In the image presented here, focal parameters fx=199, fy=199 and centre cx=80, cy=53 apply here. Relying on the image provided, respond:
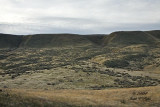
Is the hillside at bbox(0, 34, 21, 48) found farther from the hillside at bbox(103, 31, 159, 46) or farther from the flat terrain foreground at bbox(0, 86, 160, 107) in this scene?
the flat terrain foreground at bbox(0, 86, 160, 107)

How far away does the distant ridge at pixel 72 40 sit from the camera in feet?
473

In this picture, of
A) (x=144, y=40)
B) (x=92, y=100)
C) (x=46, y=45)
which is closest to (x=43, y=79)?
(x=92, y=100)

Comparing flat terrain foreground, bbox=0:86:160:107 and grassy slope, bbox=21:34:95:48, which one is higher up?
grassy slope, bbox=21:34:95:48

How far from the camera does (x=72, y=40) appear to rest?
15462 centimetres

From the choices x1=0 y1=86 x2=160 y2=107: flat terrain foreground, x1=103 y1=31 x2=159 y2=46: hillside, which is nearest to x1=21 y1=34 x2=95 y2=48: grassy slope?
x1=103 y1=31 x2=159 y2=46: hillside

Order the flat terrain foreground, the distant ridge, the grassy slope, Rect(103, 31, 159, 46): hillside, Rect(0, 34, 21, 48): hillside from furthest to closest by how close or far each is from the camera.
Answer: Rect(0, 34, 21, 48): hillside
the grassy slope
the distant ridge
Rect(103, 31, 159, 46): hillside
the flat terrain foreground

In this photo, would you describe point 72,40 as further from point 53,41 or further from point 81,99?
point 81,99

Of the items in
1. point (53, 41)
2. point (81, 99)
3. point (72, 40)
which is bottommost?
point (81, 99)

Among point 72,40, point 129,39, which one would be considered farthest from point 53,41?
point 129,39

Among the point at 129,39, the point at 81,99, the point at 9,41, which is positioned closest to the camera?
the point at 81,99

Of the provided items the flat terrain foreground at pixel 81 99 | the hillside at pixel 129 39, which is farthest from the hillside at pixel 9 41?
the flat terrain foreground at pixel 81 99

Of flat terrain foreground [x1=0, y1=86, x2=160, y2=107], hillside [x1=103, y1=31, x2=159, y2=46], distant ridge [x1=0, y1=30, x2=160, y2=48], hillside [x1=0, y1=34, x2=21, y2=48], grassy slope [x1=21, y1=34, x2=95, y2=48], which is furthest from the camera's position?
hillside [x1=0, y1=34, x2=21, y2=48]

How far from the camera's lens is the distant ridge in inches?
5674

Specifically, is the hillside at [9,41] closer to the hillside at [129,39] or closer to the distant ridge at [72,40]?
the distant ridge at [72,40]
